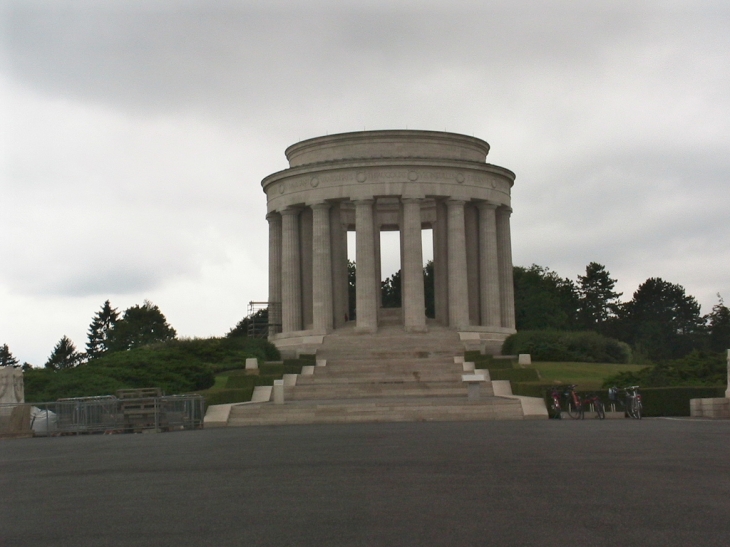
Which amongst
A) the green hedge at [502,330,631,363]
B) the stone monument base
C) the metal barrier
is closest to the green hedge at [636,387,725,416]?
the stone monument base

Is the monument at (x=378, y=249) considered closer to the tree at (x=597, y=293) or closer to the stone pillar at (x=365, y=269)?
the stone pillar at (x=365, y=269)

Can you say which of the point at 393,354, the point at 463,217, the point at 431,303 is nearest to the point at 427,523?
the point at 393,354

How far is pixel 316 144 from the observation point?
81000 mm

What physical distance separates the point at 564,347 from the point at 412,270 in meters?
14.0

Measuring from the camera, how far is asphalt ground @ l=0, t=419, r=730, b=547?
12359 mm

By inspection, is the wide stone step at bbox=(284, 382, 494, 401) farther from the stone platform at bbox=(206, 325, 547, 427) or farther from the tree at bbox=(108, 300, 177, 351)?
the tree at bbox=(108, 300, 177, 351)

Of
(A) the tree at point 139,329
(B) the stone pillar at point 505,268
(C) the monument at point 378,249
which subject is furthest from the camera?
(A) the tree at point 139,329

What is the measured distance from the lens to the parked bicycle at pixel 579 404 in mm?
44781

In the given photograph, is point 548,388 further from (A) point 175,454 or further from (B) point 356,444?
Result: (A) point 175,454

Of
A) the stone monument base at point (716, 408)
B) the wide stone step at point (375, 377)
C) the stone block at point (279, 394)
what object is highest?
the wide stone step at point (375, 377)

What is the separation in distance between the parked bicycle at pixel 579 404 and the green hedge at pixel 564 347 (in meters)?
21.7

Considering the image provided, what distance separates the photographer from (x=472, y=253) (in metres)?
82.8

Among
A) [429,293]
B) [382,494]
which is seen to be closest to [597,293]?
[429,293]

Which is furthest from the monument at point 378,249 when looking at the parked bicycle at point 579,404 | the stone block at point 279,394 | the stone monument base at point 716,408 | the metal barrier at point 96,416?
the stone monument base at point 716,408
